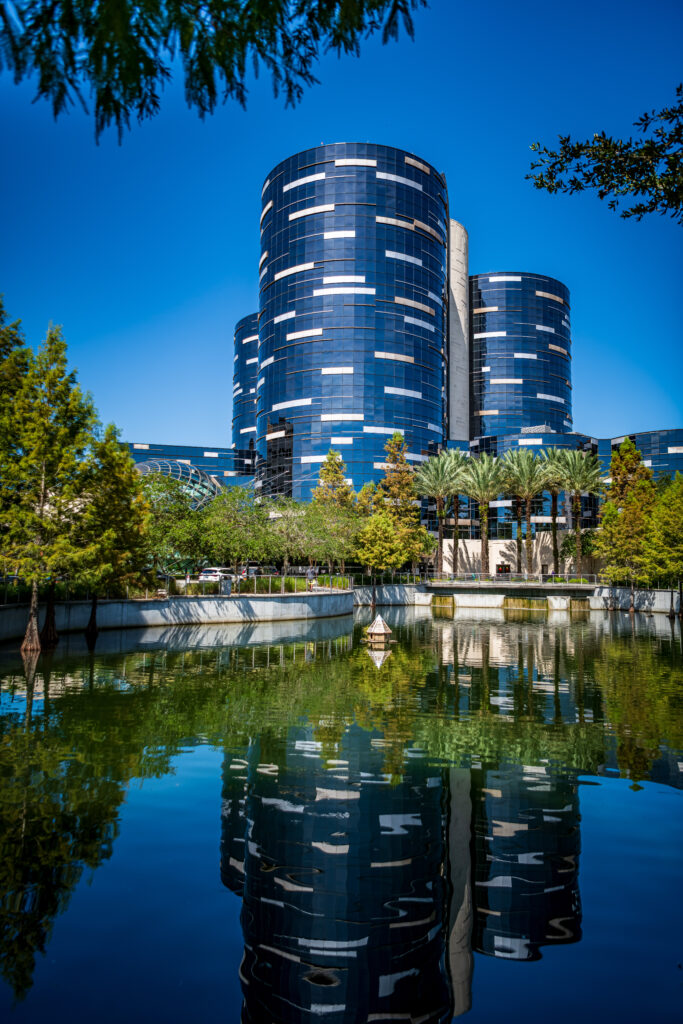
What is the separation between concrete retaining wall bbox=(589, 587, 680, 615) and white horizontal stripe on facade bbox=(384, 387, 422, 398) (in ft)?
176

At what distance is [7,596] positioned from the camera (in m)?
30.8

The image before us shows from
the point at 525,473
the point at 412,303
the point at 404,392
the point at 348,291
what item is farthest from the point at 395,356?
the point at 525,473

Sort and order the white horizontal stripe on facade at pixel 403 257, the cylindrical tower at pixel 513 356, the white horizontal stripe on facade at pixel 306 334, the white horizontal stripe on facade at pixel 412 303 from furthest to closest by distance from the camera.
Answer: the cylindrical tower at pixel 513 356, the white horizontal stripe on facade at pixel 412 303, the white horizontal stripe on facade at pixel 403 257, the white horizontal stripe on facade at pixel 306 334

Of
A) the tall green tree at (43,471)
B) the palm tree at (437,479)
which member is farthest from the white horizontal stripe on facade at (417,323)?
the tall green tree at (43,471)

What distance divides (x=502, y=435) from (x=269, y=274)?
6247 centimetres

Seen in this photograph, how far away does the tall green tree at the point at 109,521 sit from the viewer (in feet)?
94.4

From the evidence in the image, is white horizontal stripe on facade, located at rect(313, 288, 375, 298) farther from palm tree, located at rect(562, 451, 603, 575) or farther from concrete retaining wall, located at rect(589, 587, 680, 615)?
concrete retaining wall, located at rect(589, 587, 680, 615)

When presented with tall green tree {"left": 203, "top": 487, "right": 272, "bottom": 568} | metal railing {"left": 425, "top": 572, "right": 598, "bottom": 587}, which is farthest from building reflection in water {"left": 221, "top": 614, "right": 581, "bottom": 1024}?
metal railing {"left": 425, "top": 572, "right": 598, "bottom": 587}

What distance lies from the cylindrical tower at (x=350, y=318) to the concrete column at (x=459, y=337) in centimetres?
2825

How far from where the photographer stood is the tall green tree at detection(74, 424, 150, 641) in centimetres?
2878

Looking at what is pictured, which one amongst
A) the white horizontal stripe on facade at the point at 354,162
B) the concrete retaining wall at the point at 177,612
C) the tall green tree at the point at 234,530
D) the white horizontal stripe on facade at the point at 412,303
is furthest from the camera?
the white horizontal stripe on facade at the point at 354,162

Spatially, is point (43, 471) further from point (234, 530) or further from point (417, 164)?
point (417, 164)

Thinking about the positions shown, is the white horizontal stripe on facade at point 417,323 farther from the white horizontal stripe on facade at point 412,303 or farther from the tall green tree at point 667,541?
the tall green tree at point 667,541

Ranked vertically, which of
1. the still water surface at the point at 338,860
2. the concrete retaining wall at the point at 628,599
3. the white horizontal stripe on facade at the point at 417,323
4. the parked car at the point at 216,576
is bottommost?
the concrete retaining wall at the point at 628,599
